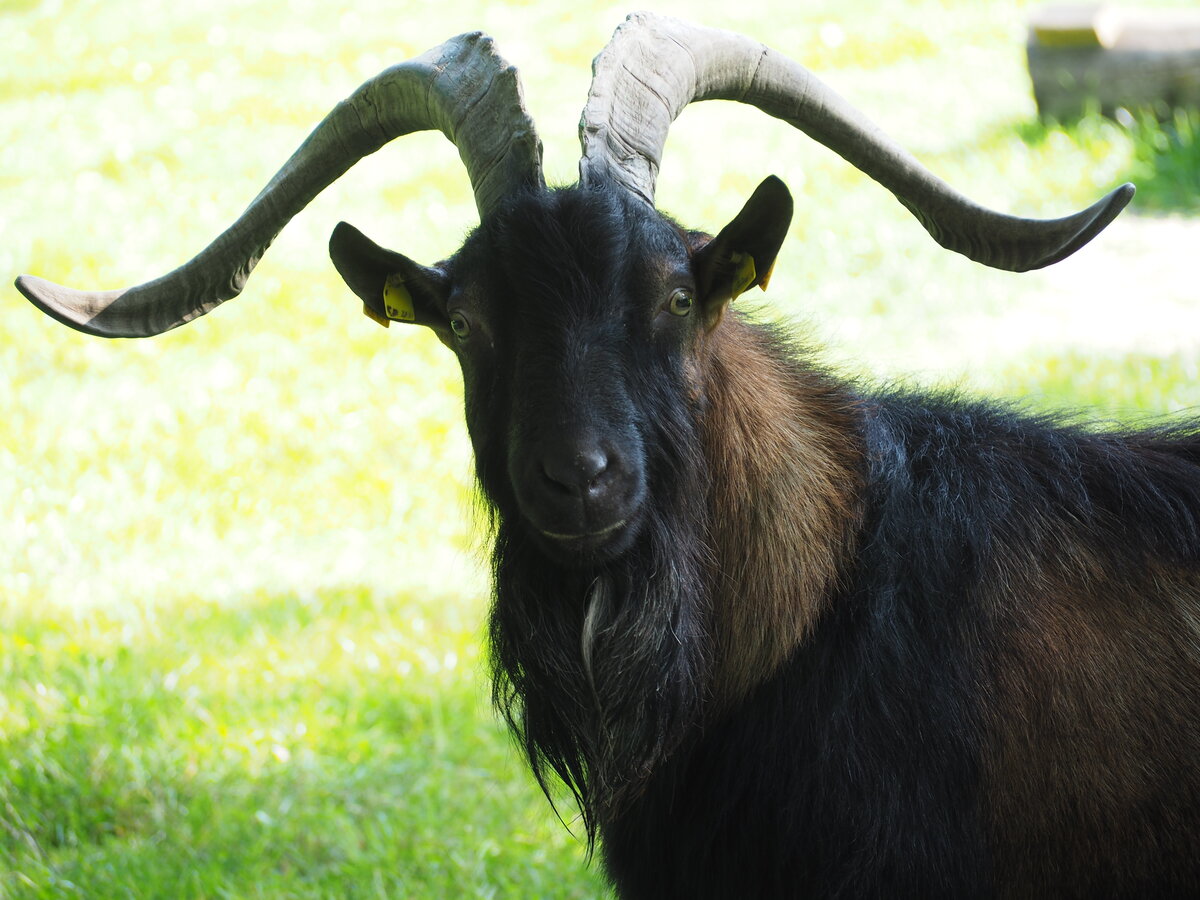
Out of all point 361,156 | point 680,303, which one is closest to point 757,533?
point 680,303

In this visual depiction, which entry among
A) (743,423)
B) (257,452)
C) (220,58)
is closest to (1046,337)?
(257,452)

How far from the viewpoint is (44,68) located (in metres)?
19.1

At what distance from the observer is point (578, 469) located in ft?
10.3

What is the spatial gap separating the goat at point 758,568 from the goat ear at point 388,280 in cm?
1

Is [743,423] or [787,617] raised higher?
[743,423]

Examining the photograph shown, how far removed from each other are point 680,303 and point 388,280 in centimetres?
90

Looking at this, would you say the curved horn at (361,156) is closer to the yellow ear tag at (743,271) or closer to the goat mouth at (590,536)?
the yellow ear tag at (743,271)

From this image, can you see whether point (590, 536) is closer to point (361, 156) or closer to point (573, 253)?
point (573, 253)

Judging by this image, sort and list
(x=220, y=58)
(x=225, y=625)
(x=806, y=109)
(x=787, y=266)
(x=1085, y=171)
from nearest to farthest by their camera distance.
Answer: (x=806, y=109) < (x=225, y=625) < (x=787, y=266) < (x=1085, y=171) < (x=220, y=58)

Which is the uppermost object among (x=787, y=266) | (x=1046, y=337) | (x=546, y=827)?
(x=787, y=266)

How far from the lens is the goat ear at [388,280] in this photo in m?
3.69

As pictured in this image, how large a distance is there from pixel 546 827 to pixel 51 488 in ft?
15.0

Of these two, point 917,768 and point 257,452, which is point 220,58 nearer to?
point 257,452

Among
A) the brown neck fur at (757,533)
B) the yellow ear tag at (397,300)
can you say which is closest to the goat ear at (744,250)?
the brown neck fur at (757,533)
